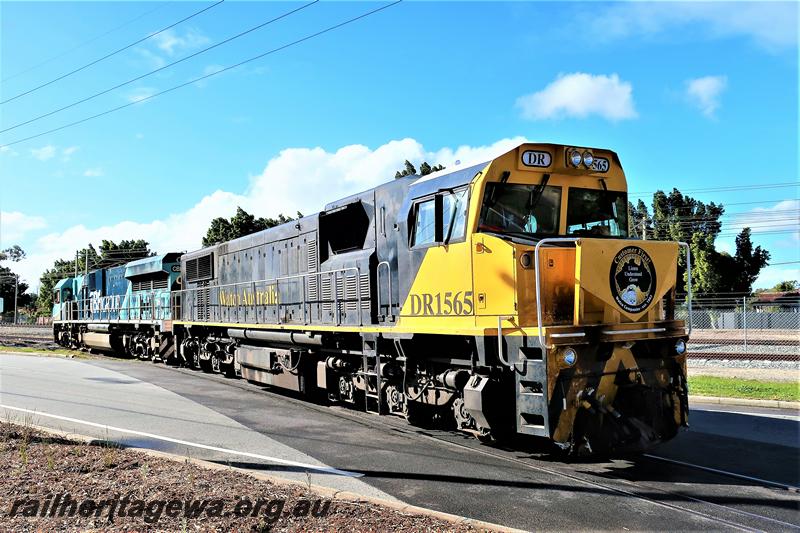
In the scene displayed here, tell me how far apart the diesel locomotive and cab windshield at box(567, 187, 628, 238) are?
0.02m

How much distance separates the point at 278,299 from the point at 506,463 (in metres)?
7.25

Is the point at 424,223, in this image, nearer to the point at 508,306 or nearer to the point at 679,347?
the point at 508,306

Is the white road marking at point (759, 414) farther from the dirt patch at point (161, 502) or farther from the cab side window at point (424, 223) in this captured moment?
the dirt patch at point (161, 502)

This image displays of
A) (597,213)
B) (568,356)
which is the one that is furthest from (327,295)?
(568,356)

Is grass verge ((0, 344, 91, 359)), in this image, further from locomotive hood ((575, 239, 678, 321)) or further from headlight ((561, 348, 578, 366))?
locomotive hood ((575, 239, 678, 321))

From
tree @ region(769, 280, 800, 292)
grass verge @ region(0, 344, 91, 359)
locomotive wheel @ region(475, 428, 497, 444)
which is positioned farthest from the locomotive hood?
tree @ region(769, 280, 800, 292)

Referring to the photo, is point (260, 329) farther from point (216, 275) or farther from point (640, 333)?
point (640, 333)

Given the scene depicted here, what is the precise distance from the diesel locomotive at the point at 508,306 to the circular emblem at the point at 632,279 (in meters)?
0.02

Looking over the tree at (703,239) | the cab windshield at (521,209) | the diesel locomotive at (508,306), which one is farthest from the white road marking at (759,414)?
the tree at (703,239)

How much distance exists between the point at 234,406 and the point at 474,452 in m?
5.81

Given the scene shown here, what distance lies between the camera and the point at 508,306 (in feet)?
22.1

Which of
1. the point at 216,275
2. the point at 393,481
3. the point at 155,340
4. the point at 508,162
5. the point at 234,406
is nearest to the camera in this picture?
the point at 393,481

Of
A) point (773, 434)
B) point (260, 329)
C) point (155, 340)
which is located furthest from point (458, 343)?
point (155, 340)

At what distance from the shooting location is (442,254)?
7.68m
